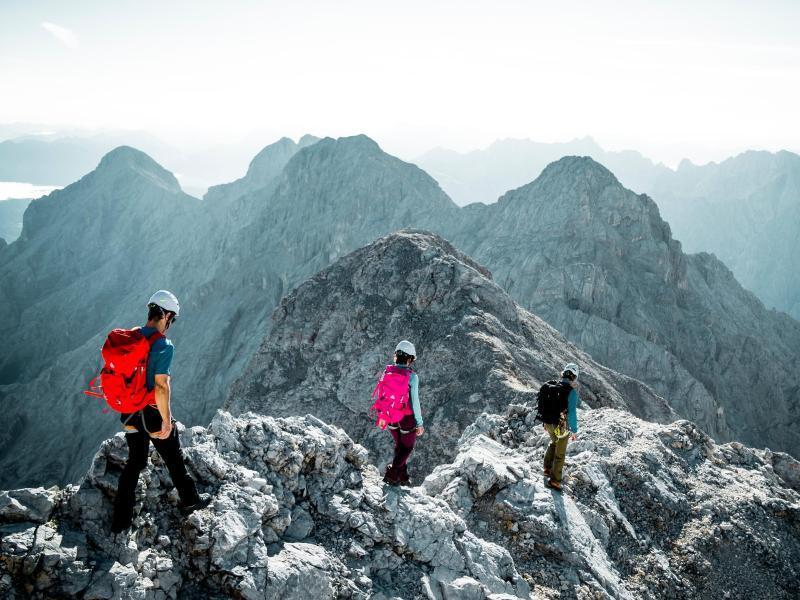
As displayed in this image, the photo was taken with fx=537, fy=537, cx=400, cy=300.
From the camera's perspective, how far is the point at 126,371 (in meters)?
5.96

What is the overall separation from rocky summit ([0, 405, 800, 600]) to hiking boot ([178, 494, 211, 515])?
0.09 metres

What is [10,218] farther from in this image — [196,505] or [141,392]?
[141,392]

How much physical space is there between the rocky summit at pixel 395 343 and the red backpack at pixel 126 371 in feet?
60.3

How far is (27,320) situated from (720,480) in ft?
412

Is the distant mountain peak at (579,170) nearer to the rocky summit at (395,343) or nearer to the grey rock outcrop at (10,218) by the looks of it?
the rocky summit at (395,343)

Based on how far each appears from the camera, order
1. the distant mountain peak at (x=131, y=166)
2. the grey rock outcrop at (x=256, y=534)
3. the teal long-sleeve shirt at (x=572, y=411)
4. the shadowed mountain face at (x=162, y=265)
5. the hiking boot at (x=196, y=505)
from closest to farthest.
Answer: the grey rock outcrop at (x=256, y=534), the hiking boot at (x=196, y=505), the teal long-sleeve shirt at (x=572, y=411), the shadowed mountain face at (x=162, y=265), the distant mountain peak at (x=131, y=166)

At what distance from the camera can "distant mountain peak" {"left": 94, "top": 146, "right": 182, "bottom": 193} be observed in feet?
456

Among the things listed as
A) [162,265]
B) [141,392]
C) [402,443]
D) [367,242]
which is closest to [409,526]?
[402,443]

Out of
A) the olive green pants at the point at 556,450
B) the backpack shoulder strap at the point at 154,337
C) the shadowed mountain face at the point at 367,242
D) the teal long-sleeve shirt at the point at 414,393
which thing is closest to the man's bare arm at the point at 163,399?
the backpack shoulder strap at the point at 154,337

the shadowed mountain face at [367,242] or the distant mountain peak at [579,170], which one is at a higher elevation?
the distant mountain peak at [579,170]

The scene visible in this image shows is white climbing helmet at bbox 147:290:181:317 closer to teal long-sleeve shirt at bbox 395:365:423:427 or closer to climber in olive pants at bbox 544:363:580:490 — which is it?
teal long-sleeve shirt at bbox 395:365:423:427

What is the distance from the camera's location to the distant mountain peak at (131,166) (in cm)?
13888

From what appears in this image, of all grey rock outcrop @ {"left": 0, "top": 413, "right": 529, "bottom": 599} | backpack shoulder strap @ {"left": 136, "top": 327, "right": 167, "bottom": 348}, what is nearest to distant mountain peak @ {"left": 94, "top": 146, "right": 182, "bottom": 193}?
grey rock outcrop @ {"left": 0, "top": 413, "right": 529, "bottom": 599}

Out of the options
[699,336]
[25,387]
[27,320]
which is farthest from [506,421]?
[27,320]
